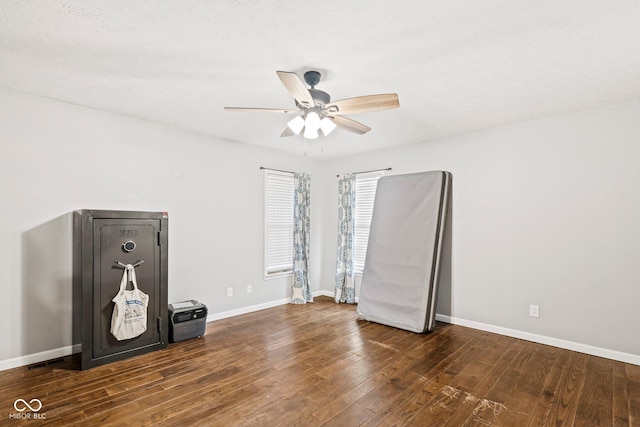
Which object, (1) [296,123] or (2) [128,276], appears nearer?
(1) [296,123]

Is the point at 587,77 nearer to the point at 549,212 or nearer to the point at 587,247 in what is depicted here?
the point at 549,212

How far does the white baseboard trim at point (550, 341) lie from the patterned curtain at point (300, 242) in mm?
2136

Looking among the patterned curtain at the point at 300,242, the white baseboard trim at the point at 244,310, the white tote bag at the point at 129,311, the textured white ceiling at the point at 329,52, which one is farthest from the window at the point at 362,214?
the white tote bag at the point at 129,311

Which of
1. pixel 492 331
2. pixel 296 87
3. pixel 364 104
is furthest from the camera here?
pixel 492 331

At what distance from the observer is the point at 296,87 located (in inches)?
87.2

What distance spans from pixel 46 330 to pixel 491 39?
14.9ft

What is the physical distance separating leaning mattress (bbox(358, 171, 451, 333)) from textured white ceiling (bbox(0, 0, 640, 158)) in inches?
47.5

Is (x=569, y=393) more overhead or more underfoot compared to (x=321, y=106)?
more underfoot

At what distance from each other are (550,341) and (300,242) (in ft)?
11.7

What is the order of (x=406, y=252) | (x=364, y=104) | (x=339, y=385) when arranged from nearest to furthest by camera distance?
(x=364, y=104) → (x=339, y=385) → (x=406, y=252)

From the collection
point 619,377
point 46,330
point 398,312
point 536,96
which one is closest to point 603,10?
point 536,96

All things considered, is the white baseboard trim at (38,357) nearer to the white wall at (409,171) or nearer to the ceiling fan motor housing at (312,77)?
the white wall at (409,171)

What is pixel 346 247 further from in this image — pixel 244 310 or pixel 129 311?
pixel 129 311

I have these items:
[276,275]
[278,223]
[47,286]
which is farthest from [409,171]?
[47,286]
